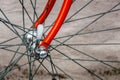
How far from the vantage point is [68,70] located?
6.04 feet

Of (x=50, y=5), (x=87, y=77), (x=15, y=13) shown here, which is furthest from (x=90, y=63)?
(x=15, y=13)

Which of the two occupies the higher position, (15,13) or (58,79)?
(15,13)

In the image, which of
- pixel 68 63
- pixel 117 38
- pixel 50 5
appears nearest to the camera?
pixel 50 5

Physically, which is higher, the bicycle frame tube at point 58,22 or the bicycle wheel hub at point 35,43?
the bicycle frame tube at point 58,22

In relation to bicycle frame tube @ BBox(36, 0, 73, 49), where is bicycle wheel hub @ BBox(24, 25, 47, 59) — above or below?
below

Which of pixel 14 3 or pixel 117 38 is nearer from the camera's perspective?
pixel 117 38

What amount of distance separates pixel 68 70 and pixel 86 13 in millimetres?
819

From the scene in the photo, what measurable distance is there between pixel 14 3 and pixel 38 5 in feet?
0.74

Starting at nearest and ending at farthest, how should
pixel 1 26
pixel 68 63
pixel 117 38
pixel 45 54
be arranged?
pixel 45 54 → pixel 68 63 → pixel 117 38 → pixel 1 26

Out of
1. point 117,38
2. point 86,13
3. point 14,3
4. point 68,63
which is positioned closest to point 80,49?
point 68,63

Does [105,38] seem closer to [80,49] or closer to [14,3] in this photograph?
[80,49]

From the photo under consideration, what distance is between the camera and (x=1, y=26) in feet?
7.84

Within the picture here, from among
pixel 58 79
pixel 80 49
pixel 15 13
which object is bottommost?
pixel 58 79

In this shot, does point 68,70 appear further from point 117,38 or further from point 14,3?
point 14,3
